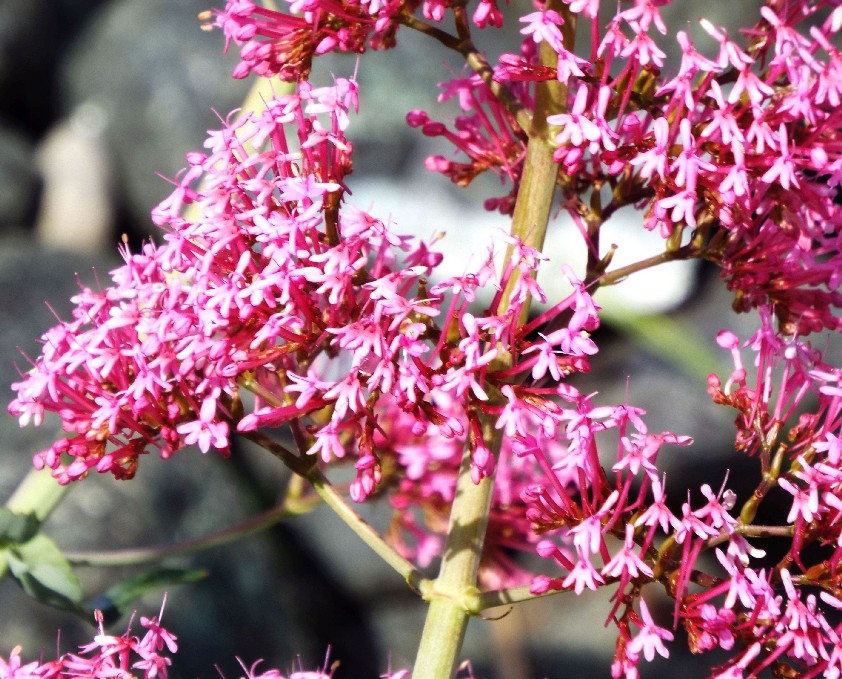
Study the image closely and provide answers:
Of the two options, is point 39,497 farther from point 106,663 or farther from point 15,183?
point 15,183

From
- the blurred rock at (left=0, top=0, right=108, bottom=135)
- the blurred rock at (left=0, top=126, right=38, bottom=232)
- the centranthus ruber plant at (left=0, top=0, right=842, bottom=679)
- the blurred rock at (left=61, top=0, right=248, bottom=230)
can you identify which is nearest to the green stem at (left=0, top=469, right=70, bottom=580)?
the centranthus ruber plant at (left=0, top=0, right=842, bottom=679)

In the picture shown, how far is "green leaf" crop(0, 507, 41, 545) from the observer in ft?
3.46

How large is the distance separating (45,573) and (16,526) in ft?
0.22

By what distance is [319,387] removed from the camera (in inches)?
30.6

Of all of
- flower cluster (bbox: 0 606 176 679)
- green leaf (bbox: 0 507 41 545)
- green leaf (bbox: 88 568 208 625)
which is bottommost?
green leaf (bbox: 88 568 208 625)

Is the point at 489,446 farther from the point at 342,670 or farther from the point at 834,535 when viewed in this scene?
the point at 342,670

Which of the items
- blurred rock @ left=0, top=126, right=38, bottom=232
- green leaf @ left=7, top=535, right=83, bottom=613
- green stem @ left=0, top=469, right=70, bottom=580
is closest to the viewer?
green leaf @ left=7, top=535, right=83, bottom=613

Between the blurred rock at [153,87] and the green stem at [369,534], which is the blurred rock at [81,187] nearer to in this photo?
the blurred rock at [153,87]

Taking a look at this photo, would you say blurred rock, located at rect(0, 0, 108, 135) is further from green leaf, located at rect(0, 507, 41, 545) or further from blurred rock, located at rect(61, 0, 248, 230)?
green leaf, located at rect(0, 507, 41, 545)

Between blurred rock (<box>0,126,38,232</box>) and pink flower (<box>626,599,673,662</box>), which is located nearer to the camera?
pink flower (<box>626,599,673,662</box>)

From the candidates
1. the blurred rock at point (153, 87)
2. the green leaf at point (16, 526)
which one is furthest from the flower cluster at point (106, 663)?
the blurred rock at point (153, 87)

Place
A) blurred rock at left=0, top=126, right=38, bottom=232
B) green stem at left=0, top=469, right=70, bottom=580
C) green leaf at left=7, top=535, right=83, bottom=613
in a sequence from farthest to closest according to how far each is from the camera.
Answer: blurred rock at left=0, top=126, right=38, bottom=232
green stem at left=0, top=469, right=70, bottom=580
green leaf at left=7, top=535, right=83, bottom=613

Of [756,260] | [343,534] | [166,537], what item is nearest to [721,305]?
[343,534]

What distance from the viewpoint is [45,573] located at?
103cm
